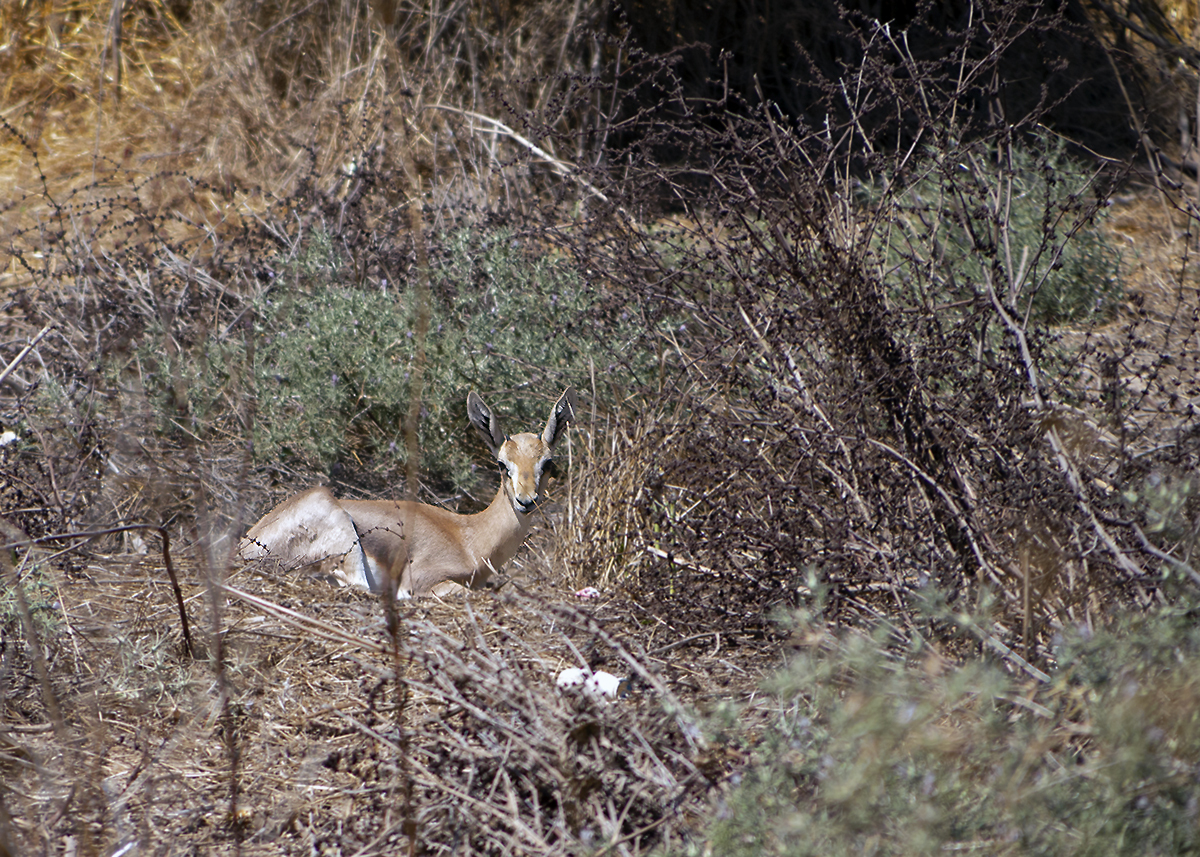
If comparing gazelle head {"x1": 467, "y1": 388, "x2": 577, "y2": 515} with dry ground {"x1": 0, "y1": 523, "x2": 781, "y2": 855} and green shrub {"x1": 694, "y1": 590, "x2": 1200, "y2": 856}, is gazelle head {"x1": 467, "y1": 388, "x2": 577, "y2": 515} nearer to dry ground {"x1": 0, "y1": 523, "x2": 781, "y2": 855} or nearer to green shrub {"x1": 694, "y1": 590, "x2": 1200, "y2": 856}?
dry ground {"x1": 0, "y1": 523, "x2": 781, "y2": 855}

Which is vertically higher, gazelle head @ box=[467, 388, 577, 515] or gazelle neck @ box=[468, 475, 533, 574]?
gazelle head @ box=[467, 388, 577, 515]

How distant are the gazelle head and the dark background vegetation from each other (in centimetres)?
19

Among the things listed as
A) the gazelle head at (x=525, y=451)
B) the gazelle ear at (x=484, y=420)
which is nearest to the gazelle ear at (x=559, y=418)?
the gazelle head at (x=525, y=451)

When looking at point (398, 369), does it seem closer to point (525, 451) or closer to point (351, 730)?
point (525, 451)

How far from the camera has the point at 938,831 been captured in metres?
2.22

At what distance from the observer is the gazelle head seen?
17.6 feet

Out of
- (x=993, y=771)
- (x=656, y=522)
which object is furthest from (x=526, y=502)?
(x=993, y=771)

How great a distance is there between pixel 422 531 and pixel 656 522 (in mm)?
1526

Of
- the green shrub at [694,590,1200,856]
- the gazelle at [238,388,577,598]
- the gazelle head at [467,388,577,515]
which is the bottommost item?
the gazelle at [238,388,577,598]

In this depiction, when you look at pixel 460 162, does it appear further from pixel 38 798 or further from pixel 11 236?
pixel 38 798

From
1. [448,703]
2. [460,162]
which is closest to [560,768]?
[448,703]

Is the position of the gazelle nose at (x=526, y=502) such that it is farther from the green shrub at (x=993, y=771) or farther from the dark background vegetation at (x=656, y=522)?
the green shrub at (x=993, y=771)

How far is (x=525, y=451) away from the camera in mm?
5500

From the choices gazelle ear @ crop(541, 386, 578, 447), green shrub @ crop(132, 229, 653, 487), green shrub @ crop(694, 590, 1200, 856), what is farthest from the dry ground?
green shrub @ crop(132, 229, 653, 487)
